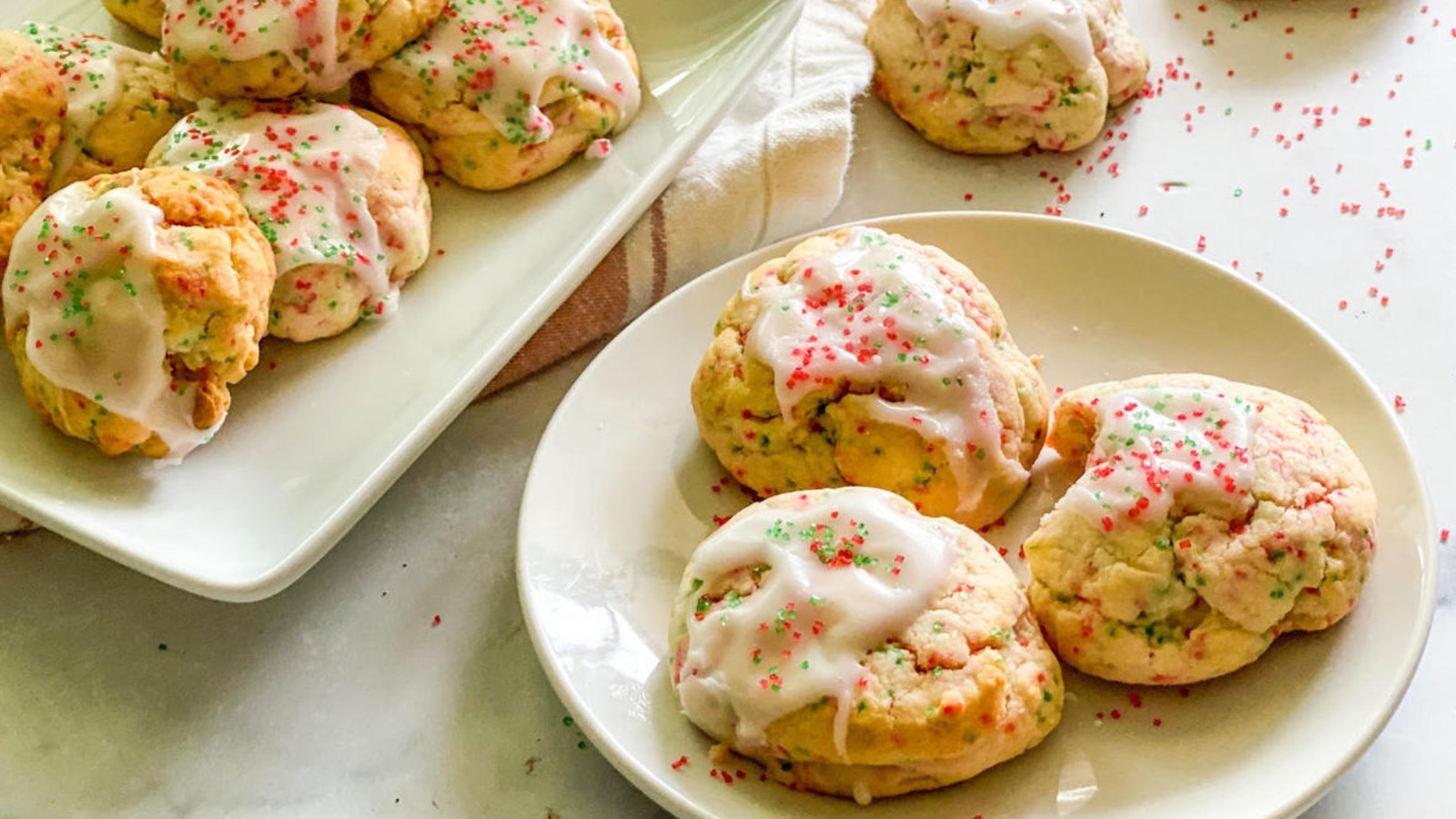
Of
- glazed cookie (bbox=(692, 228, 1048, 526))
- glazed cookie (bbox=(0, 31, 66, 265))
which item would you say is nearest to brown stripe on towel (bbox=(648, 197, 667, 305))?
glazed cookie (bbox=(692, 228, 1048, 526))

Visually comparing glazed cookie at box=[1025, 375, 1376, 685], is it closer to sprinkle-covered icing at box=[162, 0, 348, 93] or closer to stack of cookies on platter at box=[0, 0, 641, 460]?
stack of cookies on platter at box=[0, 0, 641, 460]

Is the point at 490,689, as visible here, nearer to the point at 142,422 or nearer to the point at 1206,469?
the point at 142,422

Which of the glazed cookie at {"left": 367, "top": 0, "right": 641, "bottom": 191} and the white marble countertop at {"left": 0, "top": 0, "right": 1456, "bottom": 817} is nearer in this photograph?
the white marble countertop at {"left": 0, "top": 0, "right": 1456, "bottom": 817}

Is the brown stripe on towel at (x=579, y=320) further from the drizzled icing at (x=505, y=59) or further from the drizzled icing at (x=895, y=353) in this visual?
the drizzled icing at (x=895, y=353)

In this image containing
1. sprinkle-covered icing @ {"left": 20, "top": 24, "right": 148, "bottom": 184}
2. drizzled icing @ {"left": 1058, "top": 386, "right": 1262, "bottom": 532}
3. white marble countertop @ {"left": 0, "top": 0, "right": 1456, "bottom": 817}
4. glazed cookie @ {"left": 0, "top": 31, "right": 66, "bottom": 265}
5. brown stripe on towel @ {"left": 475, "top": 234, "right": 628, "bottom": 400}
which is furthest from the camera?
brown stripe on towel @ {"left": 475, "top": 234, "right": 628, "bottom": 400}

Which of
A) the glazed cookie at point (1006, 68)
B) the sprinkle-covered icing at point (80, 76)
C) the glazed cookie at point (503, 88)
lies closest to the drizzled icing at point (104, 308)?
the sprinkle-covered icing at point (80, 76)
